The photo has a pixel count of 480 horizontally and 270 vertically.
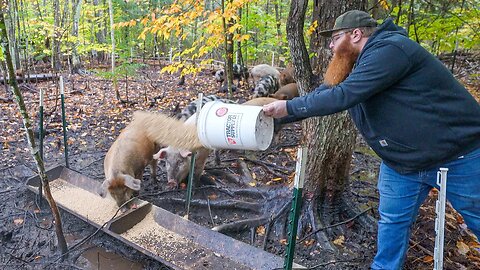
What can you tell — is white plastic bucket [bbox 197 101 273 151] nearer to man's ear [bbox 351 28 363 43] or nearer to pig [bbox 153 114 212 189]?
man's ear [bbox 351 28 363 43]

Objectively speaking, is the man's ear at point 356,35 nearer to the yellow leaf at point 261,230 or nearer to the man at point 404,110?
the man at point 404,110

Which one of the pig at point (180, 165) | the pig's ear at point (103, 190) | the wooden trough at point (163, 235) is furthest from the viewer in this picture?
the pig at point (180, 165)

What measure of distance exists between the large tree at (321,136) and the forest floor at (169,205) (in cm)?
25

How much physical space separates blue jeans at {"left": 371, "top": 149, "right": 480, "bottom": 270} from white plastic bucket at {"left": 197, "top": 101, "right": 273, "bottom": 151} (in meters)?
1.06

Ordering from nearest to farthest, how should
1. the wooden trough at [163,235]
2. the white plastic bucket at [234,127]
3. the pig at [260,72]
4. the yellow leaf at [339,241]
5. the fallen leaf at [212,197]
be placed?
the white plastic bucket at [234,127] → the wooden trough at [163,235] → the yellow leaf at [339,241] → the fallen leaf at [212,197] → the pig at [260,72]

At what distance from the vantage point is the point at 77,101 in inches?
438

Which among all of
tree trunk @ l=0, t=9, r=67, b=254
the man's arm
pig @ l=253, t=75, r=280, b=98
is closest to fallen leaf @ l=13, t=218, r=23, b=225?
tree trunk @ l=0, t=9, r=67, b=254

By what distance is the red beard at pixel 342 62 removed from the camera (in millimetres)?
3006

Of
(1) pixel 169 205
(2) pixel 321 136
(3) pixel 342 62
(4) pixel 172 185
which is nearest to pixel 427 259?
(2) pixel 321 136

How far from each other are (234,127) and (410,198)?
58.7 inches

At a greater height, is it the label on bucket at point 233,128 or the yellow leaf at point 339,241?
the label on bucket at point 233,128

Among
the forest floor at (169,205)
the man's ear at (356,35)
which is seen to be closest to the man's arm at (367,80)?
the man's ear at (356,35)

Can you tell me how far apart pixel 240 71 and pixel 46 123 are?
300 inches

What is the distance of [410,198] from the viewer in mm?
3061
